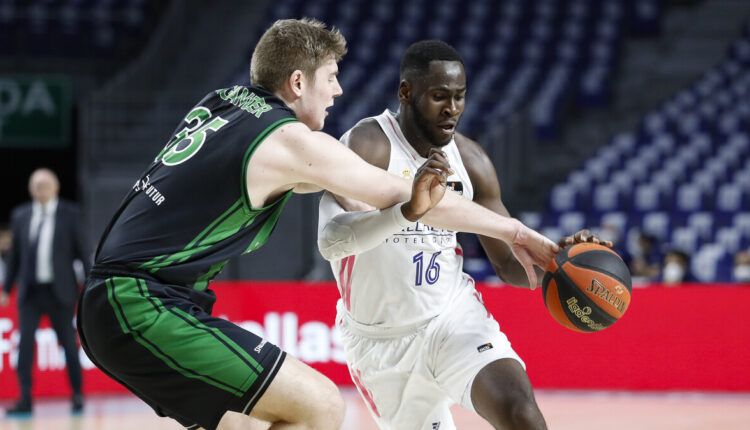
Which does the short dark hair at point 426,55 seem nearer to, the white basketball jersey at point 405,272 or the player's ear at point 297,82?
the white basketball jersey at point 405,272

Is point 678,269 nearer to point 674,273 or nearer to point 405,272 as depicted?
point 674,273

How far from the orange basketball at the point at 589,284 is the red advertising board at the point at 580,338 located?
5.72m

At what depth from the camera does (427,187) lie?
3.59 m

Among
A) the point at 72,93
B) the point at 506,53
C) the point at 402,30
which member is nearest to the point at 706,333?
the point at 506,53

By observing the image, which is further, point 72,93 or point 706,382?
point 72,93

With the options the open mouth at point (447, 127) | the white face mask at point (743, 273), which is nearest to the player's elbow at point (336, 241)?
the open mouth at point (447, 127)

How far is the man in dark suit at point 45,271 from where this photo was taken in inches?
341

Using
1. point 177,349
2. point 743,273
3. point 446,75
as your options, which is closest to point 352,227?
point 177,349

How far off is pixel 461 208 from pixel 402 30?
13.8 m

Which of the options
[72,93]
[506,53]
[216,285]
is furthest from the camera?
[72,93]

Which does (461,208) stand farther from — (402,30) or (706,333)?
(402,30)

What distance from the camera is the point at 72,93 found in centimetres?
1752

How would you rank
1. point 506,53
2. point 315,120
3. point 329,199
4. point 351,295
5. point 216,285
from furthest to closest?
point 506,53
point 216,285
point 351,295
point 329,199
point 315,120

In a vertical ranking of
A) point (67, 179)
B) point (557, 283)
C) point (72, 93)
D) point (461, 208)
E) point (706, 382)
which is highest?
point (72, 93)
